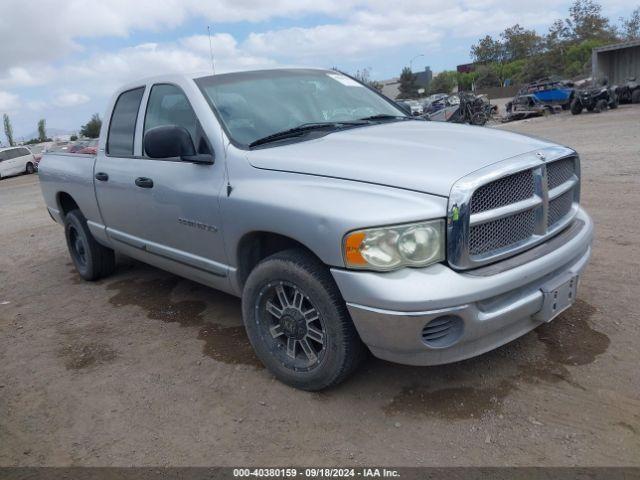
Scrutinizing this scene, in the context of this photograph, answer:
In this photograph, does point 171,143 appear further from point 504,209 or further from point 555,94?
point 555,94

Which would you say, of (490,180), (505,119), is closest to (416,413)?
(490,180)

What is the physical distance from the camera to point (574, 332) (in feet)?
11.5

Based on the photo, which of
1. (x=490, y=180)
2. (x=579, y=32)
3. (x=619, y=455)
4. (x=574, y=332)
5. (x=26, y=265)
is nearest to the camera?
(x=619, y=455)

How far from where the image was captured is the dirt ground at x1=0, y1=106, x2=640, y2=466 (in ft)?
8.57

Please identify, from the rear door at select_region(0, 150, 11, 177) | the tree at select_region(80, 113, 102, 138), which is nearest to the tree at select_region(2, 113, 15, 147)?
the tree at select_region(80, 113, 102, 138)

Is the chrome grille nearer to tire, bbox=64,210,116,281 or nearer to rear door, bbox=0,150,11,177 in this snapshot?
tire, bbox=64,210,116,281

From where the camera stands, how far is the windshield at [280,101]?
352 centimetres

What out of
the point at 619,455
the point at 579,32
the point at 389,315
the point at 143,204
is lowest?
the point at 619,455

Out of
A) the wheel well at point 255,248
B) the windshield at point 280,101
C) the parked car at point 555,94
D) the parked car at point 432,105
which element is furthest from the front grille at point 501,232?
the parked car at point 555,94

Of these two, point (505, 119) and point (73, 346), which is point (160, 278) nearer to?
point (73, 346)

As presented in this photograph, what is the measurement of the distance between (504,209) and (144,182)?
255 cm

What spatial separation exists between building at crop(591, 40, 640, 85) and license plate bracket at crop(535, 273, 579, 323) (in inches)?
1320

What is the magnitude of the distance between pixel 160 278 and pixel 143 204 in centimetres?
169

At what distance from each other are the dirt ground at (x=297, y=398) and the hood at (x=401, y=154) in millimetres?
1190
